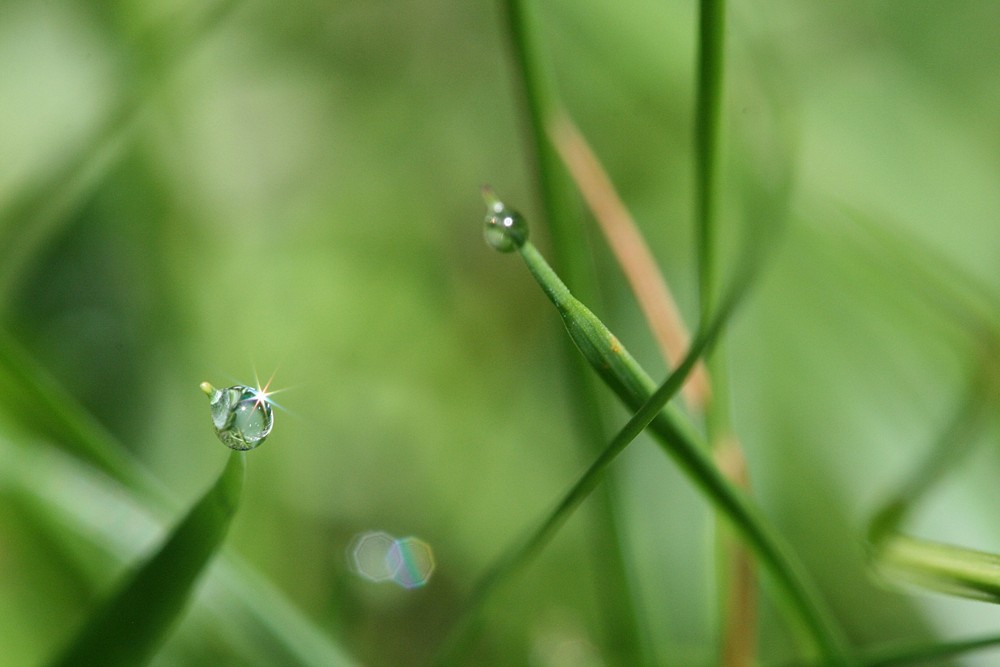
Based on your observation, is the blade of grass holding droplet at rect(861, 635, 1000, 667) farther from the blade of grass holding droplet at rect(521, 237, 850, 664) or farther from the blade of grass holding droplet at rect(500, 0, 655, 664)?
the blade of grass holding droplet at rect(500, 0, 655, 664)

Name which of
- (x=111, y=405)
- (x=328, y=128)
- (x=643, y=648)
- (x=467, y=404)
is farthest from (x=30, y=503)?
(x=328, y=128)

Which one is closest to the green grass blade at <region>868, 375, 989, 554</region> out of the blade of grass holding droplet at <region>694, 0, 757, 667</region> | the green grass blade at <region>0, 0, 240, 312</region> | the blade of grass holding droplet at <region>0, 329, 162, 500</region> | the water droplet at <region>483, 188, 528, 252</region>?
the blade of grass holding droplet at <region>694, 0, 757, 667</region>

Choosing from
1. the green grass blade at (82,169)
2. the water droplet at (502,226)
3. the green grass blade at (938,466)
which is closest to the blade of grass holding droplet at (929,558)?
the green grass blade at (938,466)

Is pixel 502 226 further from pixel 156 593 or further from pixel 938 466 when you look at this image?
pixel 938 466

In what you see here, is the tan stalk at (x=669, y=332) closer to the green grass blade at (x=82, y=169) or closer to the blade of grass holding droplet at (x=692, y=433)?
the blade of grass holding droplet at (x=692, y=433)

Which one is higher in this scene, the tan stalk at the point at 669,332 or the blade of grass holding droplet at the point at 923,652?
the tan stalk at the point at 669,332

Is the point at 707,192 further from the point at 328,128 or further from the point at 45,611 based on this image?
the point at 328,128

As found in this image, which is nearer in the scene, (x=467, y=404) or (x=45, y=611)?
(x=45, y=611)
